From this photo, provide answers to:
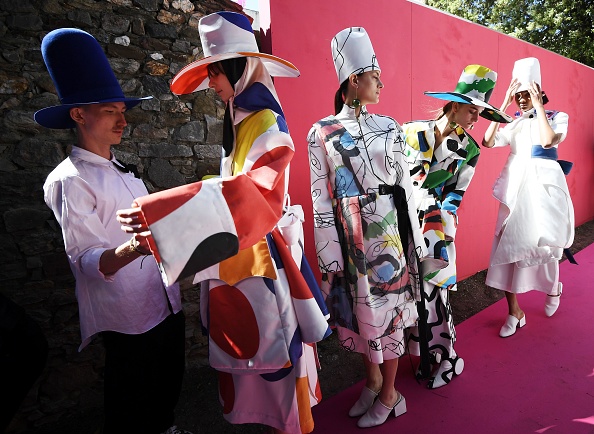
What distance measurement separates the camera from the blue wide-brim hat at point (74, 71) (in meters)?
1.37

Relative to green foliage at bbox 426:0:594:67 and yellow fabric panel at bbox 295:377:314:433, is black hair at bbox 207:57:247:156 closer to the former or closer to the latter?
yellow fabric panel at bbox 295:377:314:433

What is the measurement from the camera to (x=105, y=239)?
136 cm

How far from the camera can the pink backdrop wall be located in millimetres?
2609

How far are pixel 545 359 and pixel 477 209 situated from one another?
212cm

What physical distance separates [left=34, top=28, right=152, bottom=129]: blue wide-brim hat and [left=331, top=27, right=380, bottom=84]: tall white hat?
3.43ft

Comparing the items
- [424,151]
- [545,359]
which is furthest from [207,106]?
[545,359]

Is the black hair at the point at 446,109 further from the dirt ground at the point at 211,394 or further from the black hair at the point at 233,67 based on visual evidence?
the dirt ground at the point at 211,394

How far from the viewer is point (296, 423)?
4.50 ft

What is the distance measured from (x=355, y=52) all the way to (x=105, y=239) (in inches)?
55.9

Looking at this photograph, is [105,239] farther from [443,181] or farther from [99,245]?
[443,181]

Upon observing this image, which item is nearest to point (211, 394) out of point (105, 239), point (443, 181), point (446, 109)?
point (105, 239)

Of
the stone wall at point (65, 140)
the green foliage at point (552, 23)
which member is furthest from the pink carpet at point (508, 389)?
the green foliage at point (552, 23)

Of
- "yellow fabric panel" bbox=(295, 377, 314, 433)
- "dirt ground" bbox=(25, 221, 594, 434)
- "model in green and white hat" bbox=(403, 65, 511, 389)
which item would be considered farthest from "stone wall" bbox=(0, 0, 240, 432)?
"model in green and white hat" bbox=(403, 65, 511, 389)

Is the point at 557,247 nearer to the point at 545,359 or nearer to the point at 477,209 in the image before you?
the point at 545,359
